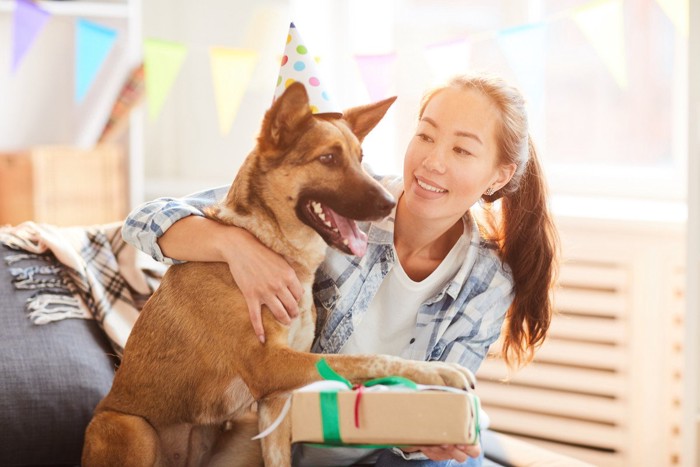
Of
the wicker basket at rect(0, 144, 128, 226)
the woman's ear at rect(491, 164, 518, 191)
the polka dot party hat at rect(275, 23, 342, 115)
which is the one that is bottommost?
the wicker basket at rect(0, 144, 128, 226)

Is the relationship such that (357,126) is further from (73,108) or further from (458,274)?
(73,108)

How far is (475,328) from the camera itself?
6.15 ft

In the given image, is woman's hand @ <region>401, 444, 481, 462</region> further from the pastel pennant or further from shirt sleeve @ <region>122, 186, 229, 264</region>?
the pastel pennant

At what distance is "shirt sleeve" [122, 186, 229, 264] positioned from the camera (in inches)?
68.1

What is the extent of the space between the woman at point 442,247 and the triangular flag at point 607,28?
2.76 ft

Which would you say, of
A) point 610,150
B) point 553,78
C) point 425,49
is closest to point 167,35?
point 425,49

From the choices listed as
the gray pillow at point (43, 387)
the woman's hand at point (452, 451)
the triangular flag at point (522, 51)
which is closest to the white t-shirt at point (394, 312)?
the woman's hand at point (452, 451)

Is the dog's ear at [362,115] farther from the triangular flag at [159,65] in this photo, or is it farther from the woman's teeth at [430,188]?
the triangular flag at [159,65]

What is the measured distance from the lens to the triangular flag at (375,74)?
9.70 ft

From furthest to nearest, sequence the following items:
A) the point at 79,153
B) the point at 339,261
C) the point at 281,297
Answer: the point at 79,153 < the point at 339,261 < the point at 281,297

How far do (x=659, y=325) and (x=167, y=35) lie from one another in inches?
84.6

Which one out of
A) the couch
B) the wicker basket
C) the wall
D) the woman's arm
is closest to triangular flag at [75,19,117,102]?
the wicker basket

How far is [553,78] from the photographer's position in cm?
331

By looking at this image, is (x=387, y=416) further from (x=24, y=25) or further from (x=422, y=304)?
(x=24, y=25)
